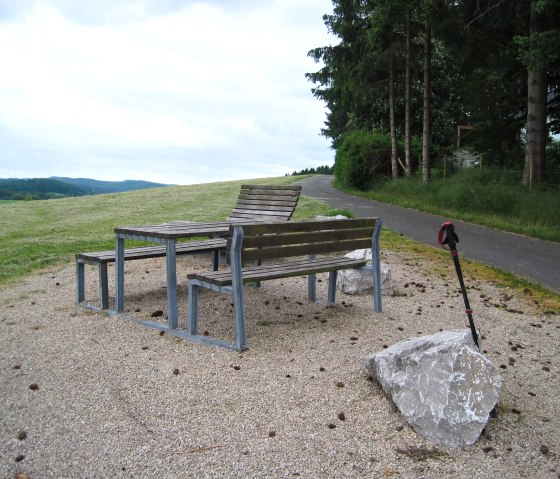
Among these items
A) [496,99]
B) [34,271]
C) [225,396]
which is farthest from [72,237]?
[496,99]

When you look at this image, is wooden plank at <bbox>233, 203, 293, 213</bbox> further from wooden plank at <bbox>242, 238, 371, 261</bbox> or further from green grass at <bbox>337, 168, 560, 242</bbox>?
green grass at <bbox>337, 168, 560, 242</bbox>

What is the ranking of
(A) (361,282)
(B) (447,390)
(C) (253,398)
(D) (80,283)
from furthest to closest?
(A) (361,282) → (D) (80,283) → (C) (253,398) → (B) (447,390)

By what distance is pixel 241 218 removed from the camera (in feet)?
31.4

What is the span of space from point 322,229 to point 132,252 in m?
2.44

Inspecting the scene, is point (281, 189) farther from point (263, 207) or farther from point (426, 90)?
point (426, 90)

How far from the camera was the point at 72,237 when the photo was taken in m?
14.6

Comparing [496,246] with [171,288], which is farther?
[496,246]

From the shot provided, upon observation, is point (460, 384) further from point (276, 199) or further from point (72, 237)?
point (72, 237)

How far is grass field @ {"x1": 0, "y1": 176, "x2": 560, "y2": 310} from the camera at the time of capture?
976 centimetres

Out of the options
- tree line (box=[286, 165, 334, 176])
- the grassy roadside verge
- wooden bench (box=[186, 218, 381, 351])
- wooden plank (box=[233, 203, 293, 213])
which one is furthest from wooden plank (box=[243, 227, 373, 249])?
tree line (box=[286, 165, 334, 176])

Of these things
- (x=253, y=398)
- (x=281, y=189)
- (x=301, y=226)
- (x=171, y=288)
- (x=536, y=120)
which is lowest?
(x=253, y=398)

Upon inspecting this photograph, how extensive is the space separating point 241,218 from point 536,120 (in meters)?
11.2

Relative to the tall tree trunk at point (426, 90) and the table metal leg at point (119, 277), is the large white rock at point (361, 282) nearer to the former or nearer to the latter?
the table metal leg at point (119, 277)

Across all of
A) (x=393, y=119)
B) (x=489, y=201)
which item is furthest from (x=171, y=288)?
(x=393, y=119)
